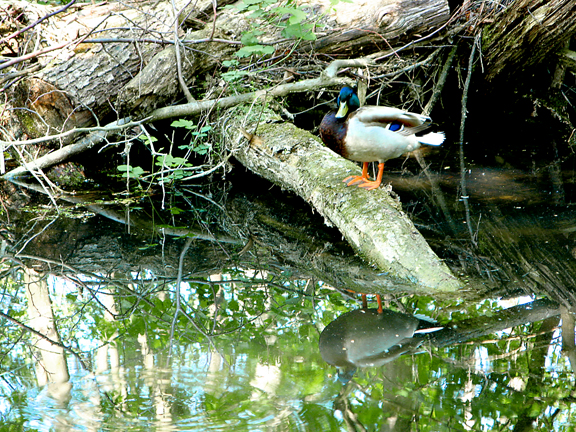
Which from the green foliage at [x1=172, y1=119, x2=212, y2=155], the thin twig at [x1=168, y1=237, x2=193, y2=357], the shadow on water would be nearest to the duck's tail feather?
the shadow on water

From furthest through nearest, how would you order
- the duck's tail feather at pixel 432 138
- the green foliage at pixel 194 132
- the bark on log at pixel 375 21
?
1. the bark on log at pixel 375 21
2. the green foliage at pixel 194 132
3. the duck's tail feather at pixel 432 138

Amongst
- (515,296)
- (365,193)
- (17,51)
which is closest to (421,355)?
(515,296)

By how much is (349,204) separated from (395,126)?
2.00 ft

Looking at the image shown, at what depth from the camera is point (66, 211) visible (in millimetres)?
4461

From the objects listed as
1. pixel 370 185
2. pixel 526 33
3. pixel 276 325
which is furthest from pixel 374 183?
pixel 526 33

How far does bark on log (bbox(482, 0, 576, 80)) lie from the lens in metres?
5.11

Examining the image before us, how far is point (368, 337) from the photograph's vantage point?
2512 mm

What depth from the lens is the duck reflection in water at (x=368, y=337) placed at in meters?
2.32

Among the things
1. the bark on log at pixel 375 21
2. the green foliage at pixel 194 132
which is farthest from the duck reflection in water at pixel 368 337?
the bark on log at pixel 375 21

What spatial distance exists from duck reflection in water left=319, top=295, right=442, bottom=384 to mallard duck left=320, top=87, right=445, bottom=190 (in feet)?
3.90

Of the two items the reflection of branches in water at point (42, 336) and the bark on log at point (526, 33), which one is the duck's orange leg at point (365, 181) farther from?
the bark on log at point (526, 33)

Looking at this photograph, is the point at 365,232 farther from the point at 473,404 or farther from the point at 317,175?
the point at 473,404

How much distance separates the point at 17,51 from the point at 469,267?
4.71 m

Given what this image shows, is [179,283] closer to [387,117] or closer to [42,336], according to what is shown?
[42,336]
